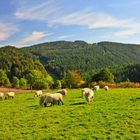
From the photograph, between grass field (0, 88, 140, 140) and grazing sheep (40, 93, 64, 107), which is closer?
grass field (0, 88, 140, 140)

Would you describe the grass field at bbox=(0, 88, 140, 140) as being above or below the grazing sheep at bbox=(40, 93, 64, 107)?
below

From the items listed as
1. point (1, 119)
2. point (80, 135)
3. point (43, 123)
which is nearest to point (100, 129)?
point (80, 135)

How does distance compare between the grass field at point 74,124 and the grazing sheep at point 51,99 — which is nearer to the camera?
the grass field at point 74,124

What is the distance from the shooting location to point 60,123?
23.0 m

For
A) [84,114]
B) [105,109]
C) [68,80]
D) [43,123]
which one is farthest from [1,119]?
[68,80]

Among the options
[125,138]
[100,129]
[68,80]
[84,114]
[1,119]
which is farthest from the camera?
[68,80]

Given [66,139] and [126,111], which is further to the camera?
[126,111]

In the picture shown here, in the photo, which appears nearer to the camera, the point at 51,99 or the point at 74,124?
the point at 74,124

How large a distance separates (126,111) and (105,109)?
7.80ft

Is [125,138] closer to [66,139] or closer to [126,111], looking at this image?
[66,139]

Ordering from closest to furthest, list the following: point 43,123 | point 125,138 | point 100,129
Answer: point 125,138, point 100,129, point 43,123

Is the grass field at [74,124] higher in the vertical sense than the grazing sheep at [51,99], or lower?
lower

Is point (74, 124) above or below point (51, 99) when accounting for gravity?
below

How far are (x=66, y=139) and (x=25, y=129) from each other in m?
4.77
